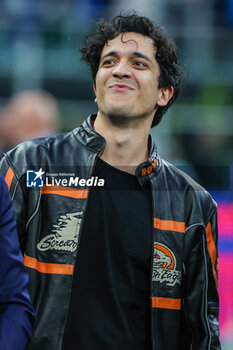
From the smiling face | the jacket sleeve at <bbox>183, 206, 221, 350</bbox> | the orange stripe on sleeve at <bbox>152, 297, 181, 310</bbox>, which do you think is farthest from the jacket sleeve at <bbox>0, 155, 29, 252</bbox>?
the jacket sleeve at <bbox>183, 206, 221, 350</bbox>

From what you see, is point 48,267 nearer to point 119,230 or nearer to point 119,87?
point 119,230

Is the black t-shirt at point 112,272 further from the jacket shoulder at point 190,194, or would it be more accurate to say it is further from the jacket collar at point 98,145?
the jacket shoulder at point 190,194

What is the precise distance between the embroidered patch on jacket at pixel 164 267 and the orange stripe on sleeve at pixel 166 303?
0.07 meters

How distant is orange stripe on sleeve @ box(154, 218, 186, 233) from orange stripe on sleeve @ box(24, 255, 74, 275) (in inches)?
16.8

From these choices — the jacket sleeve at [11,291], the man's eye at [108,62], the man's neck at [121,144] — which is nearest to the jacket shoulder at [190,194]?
the man's neck at [121,144]

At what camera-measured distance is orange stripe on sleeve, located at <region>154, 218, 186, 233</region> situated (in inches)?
111

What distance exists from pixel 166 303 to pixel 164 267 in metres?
0.16

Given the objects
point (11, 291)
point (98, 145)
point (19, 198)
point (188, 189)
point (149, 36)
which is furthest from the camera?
point (149, 36)

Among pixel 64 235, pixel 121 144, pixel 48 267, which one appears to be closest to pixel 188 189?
pixel 121 144

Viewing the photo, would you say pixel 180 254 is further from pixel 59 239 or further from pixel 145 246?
pixel 59 239

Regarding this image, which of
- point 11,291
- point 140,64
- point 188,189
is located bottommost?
point 11,291

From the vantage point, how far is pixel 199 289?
2.87 metres

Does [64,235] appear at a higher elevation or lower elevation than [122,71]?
lower

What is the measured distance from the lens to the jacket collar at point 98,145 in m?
2.89
